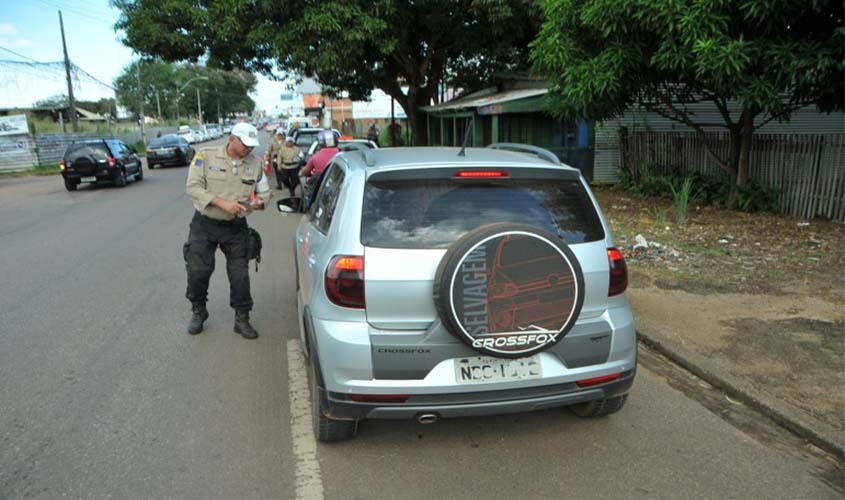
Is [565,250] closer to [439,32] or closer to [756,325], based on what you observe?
[756,325]

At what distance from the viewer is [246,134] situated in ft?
15.3

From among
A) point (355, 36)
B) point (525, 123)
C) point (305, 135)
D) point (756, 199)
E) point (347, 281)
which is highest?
point (355, 36)

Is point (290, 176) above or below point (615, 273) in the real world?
below

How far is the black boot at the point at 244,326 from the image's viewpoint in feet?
16.5

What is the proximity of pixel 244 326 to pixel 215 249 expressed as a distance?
709 millimetres

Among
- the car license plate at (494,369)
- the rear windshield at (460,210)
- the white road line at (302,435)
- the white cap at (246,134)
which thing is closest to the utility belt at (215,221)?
the white cap at (246,134)

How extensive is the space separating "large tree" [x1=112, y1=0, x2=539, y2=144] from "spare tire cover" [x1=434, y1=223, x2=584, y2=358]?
46.6 ft

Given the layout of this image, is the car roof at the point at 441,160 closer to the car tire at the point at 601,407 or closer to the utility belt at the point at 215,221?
the car tire at the point at 601,407

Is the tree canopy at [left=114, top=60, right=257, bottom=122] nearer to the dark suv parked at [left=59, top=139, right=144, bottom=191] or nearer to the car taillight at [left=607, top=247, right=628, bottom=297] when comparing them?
the dark suv parked at [left=59, top=139, right=144, bottom=191]

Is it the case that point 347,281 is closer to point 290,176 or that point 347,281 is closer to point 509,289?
point 509,289

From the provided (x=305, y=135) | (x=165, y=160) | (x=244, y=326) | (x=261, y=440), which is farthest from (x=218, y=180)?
(x=165, y=160)

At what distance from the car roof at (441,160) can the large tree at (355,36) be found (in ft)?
43.5

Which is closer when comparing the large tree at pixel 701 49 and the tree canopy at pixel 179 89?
the large tree at pixel 701 49

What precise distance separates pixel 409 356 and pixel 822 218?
9410mm
